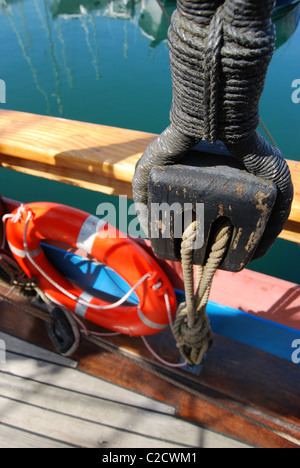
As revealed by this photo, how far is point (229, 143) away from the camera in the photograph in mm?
461

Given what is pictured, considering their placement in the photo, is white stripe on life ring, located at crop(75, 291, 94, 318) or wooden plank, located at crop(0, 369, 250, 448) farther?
white stripe on life ring, located at crop(75, 291, 94, 318)

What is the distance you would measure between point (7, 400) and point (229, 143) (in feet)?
4.75

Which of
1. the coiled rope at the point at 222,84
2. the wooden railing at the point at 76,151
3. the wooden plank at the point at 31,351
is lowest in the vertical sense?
the wooden plank at the point at 31,351

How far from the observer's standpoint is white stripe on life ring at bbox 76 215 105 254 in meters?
1.45

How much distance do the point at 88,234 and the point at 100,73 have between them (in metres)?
5.29

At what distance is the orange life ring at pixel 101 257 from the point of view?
4.65 feet

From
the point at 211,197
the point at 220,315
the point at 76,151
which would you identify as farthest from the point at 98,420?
the point at 211,197

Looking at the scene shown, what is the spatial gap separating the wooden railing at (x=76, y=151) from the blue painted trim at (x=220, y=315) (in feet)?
1.82

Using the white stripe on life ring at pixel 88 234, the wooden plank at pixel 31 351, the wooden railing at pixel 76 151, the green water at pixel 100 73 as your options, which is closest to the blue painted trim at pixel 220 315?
the white stripe on life ring at pixel 88 234

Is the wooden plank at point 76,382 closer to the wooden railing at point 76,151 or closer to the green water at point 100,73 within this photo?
the wooden railing at point 76,151

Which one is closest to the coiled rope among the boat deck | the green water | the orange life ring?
the orange life ring

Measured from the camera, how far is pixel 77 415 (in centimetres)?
136

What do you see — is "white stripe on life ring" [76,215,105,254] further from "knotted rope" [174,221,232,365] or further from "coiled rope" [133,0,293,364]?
"coiled rope" [133,0,293,364]
